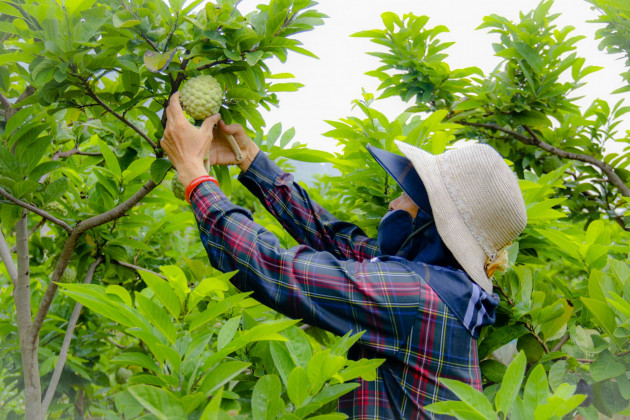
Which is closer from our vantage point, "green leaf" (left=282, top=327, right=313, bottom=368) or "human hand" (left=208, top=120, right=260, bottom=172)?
"green leaf" (left=282, top=327, right=313, bottom=368)

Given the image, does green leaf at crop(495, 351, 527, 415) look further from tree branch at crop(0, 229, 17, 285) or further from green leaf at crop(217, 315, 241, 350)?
tree branch at crop(0, 229, 17, 285)

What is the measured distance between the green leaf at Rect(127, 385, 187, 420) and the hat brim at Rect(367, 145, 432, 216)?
85 centimetres

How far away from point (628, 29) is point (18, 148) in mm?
2549

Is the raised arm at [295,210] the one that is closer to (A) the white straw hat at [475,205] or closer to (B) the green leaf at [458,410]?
(A) the white straw hat at [475,205]

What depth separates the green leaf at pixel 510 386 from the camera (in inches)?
40.4

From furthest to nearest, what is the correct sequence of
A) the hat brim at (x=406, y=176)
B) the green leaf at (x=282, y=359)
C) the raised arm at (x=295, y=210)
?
the raised arm at (x=295, y=210), the hat brim at (x=406, y=176), the green leaf at (x=282, y=359)

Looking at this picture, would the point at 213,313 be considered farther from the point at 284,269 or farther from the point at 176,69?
the point at 176,69

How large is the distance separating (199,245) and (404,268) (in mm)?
1481

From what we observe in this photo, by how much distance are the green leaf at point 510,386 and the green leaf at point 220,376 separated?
0.51 meters

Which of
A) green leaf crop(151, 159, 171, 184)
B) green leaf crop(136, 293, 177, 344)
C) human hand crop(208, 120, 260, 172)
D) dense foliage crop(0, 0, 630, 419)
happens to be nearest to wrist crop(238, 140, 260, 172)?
human hand crop(208, 120, 260, 172)

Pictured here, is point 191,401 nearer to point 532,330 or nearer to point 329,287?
point 329,287

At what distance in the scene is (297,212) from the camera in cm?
190

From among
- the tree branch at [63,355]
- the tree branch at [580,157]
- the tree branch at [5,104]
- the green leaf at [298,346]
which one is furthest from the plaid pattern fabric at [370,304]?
the tree branch at [580,157]

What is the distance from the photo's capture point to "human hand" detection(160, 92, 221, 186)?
56.3 inches
